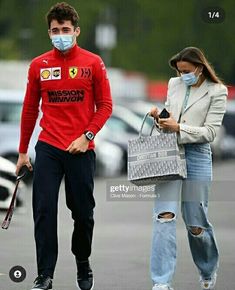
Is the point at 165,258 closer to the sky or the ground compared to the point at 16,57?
closer to the sky

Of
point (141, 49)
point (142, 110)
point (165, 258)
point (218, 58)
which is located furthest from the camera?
point (142, 110)

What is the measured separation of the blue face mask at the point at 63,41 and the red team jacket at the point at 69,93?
0.23 feet

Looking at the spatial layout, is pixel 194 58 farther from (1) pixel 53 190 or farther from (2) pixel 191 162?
(1) pixel 53 190

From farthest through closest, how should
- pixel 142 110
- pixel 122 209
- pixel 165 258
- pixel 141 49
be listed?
pixel 142 110, pixel 122 209, pixel 141 49, pixel 165 258

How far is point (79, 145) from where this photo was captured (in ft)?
24.6

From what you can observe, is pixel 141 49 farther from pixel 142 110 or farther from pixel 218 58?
pixel 142 110

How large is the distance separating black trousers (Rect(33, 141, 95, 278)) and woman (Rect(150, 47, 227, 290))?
47 cm

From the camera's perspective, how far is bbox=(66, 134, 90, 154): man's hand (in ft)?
24.6

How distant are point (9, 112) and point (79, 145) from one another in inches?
498

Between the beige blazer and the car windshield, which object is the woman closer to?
the beige blazer

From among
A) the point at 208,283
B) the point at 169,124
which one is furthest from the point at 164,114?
the point at 208,283

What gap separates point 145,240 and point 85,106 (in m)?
3.98

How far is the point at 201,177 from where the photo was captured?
759 cm

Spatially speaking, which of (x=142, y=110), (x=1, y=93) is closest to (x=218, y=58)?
(x=1, y=93)
